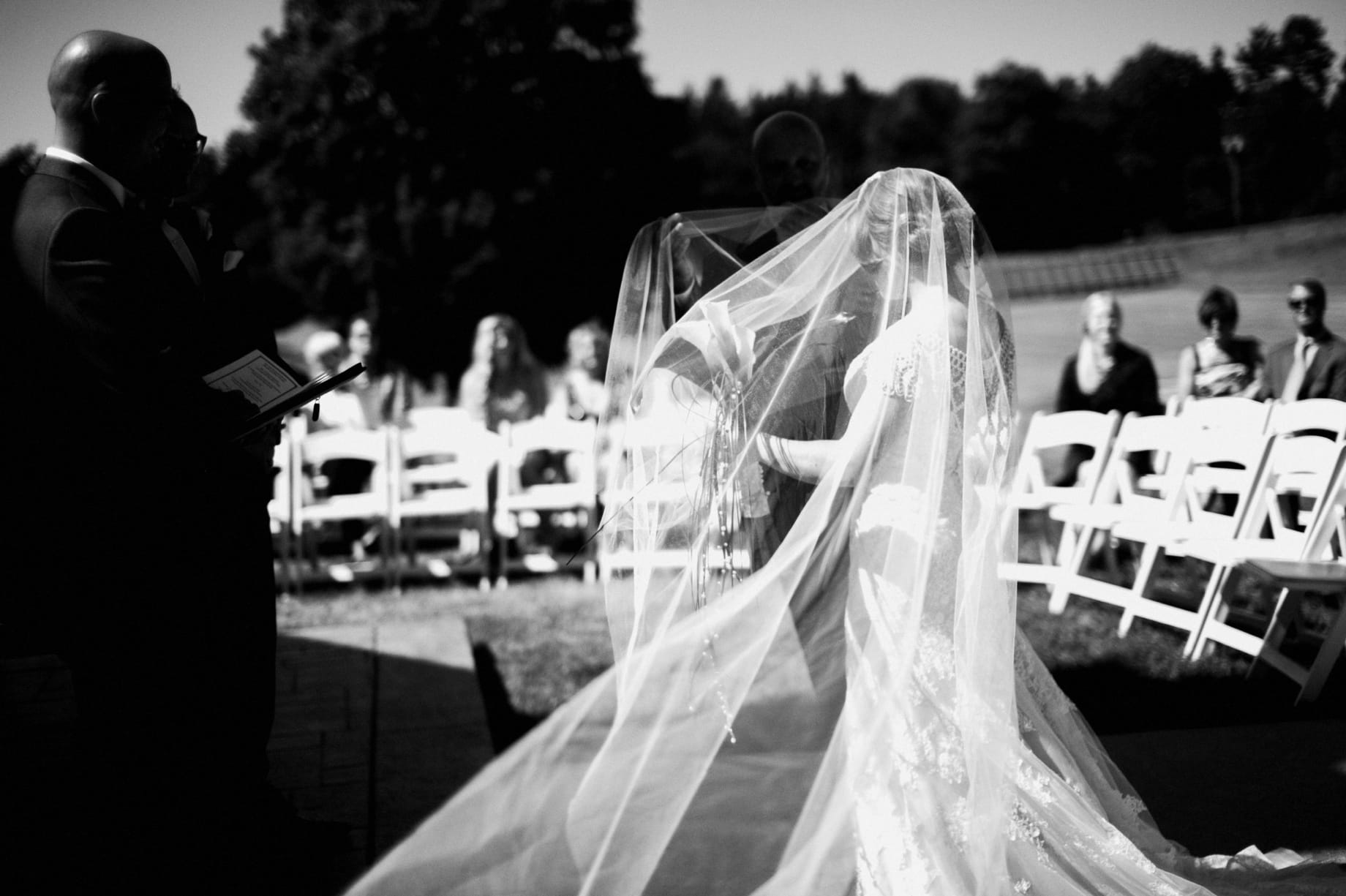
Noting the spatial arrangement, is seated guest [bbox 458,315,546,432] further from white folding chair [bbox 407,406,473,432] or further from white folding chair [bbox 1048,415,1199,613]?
white folding chair [bbox 1048,415,1199,613]

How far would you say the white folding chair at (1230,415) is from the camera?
6301 mm

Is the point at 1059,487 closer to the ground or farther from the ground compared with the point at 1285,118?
closer to the ground

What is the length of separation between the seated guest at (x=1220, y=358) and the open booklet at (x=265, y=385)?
672cm

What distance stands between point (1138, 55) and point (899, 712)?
10.5 metres

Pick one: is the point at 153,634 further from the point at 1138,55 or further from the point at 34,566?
the point at 1138,55

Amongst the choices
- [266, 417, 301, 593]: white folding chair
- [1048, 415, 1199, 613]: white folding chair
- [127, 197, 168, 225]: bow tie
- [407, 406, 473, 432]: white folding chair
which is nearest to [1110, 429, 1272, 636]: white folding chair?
[1048, 415, 1199, 613]: white folding chair

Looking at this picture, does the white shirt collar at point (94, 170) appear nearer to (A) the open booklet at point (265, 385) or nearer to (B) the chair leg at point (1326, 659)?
(A) the open booklet at point (265, 385)

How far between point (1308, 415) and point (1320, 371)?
0.90 m

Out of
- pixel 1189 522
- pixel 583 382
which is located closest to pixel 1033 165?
pixel 583 382

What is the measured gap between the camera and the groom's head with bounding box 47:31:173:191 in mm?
2719

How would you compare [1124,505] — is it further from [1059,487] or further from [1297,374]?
[1297,374]

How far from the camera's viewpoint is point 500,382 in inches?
342

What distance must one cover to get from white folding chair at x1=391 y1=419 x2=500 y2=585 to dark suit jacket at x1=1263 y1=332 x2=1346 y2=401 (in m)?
5.32

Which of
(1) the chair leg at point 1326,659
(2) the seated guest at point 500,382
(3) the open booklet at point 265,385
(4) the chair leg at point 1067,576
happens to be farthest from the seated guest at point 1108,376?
(3) the open booklet at point 265,385
